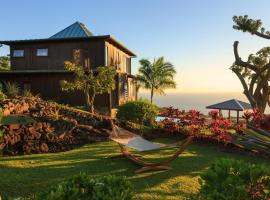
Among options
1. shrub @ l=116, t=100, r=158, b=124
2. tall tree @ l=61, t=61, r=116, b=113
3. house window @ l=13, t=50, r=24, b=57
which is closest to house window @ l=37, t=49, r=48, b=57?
house window @ l=13, t=50, r=24, b=57

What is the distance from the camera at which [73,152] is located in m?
11.5

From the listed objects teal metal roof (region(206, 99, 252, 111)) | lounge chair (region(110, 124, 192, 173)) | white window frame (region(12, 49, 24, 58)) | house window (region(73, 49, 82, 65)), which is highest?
white window frame (region(12, 49, 24, 58))

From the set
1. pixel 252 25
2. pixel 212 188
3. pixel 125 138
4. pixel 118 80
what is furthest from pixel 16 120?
pixel 252 25

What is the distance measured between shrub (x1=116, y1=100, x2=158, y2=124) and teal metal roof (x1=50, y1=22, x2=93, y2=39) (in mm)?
12777

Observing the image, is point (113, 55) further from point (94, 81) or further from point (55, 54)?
point (94, 81)

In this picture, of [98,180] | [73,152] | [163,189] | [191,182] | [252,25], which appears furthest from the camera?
[252,25]

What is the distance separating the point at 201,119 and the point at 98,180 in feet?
33.8

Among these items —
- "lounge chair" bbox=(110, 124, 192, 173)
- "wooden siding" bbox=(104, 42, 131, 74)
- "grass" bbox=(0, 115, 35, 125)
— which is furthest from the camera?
"wooden siding" bbox=(104, 42, 131, 74)

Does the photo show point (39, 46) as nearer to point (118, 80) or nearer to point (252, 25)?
point (118, 80)

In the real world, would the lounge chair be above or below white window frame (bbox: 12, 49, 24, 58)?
below

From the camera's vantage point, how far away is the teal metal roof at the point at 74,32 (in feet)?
95.7

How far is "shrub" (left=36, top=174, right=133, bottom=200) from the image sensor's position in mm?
3668

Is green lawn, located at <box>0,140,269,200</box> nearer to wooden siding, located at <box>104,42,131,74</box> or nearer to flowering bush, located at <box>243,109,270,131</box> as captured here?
flowering bush, located at <box>243,109,270,131</box>

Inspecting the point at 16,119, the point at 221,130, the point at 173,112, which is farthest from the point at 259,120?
the point at 16,119
